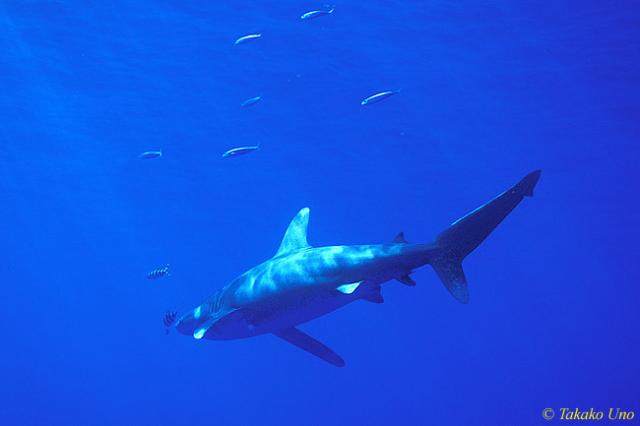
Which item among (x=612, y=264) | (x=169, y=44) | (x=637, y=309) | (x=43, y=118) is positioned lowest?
(x=637, y=309)

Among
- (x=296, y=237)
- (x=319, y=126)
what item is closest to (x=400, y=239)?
(x=296, y=237)

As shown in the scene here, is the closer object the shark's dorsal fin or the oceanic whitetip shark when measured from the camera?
the oceanic whitetip shark

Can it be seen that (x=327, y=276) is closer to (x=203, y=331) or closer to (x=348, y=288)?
(x=348, y=288)

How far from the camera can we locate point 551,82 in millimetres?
20906

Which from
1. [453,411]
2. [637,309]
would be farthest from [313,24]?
[637,309]

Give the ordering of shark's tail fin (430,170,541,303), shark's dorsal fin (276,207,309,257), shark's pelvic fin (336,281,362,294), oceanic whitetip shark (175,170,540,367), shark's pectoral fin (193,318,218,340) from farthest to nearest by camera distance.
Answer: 1. shark's dorsal fin (276,207,309,257)
2. shark's pectoral fin (193,318,218,340)
3. shark's pelvic fin (336,281,362,294)
4. oceanic whitetip shark (175,170,540,367)
5. shark's tail fin (430,170,541,303)

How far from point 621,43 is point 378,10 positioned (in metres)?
8.59

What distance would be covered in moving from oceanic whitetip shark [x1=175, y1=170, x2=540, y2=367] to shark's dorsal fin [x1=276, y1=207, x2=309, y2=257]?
15mm

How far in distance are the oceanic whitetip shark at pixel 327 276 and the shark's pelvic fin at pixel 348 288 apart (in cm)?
1

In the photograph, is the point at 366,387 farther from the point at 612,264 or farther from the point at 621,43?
the point at 621,43

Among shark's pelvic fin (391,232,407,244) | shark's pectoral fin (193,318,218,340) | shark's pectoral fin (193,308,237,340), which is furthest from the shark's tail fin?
shark's pectoral fin (193,318,218,340)

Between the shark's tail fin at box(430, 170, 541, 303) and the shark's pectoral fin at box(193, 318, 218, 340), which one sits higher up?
the shark's tail fin at box(430, 170, 541, 303)

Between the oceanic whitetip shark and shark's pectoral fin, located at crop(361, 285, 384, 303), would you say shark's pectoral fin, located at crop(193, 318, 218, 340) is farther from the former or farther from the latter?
shark's pectoral fin, located at crop(361, 285, 384, 303)

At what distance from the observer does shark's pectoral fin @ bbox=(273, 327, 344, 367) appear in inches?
287
